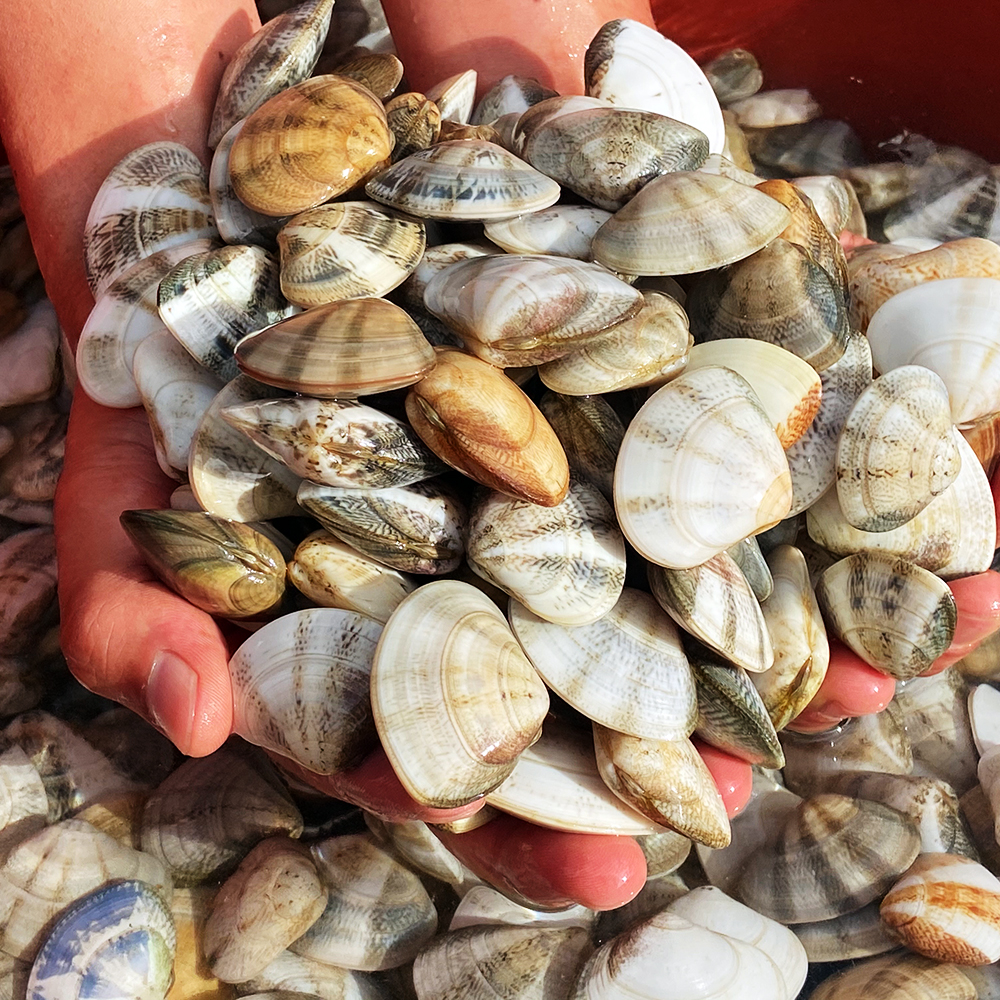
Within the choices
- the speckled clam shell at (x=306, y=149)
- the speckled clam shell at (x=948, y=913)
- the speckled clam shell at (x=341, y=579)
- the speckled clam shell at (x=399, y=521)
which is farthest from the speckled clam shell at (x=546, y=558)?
the speckled clam shell at (x=948, y=913)

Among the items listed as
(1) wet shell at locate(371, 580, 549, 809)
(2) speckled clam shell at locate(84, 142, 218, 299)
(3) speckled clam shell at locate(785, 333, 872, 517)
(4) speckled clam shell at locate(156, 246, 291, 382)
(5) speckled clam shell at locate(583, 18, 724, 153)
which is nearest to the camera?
(1) wet shell at locate(371, 580, 549, 809)

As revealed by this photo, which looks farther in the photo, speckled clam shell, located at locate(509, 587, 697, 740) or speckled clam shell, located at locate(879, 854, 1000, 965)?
speckled clam shell, located at locate(879, 854, 1000, 965)

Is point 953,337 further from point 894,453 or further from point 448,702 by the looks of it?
point 448,702

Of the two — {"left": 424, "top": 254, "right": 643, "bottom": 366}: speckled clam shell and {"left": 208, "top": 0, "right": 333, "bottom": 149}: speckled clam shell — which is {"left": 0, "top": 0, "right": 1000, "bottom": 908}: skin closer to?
{"left": 208, "top": 0, "right": 333, "bottom": 149}: speckled clam shell

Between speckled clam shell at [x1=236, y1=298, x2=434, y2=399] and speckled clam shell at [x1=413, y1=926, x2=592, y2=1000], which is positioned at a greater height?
speckled clam shell at [x1=236, y1=298, x2=434, y2=399]

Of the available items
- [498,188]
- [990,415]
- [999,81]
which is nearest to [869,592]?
[990,415]

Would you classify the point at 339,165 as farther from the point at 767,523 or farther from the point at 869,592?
the point at 869,592

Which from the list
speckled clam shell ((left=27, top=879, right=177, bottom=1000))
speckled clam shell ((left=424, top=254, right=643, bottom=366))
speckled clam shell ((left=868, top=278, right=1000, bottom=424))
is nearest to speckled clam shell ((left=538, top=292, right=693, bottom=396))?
speckled clam shell ((left=424, top=254, right=643, bottom=366))
